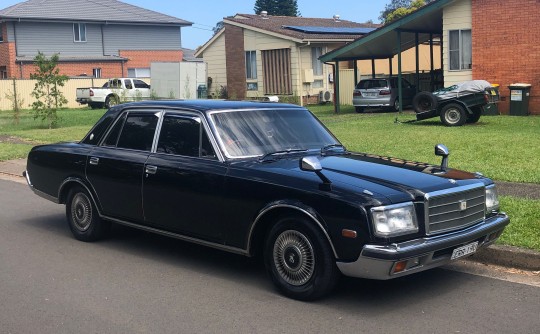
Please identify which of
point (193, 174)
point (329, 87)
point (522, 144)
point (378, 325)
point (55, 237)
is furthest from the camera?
point (329, 87)

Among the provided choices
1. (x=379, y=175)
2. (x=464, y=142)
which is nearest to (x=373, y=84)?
(x=464, y=142)

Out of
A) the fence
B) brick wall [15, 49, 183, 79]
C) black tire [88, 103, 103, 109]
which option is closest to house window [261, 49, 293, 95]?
black tire [88, 103, 103, 109]

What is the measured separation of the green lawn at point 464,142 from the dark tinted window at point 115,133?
4.27 meters

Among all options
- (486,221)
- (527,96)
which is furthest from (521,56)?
(486,221)

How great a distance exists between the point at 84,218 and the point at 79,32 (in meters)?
46.7

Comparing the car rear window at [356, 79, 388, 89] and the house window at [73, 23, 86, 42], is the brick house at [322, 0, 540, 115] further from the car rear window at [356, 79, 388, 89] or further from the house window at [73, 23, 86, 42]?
the house window at [73, 23, 86, 42]

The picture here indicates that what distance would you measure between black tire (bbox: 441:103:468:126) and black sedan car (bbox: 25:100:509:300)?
43.3 feet

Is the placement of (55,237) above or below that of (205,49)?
below

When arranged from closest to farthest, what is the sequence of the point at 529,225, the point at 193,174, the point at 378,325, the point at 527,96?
the point at 378,325, the point at 193,174, the point at 529,225, the point at 527,96

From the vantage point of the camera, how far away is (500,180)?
10.6m

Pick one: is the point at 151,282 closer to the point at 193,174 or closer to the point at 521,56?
the point at 193,174

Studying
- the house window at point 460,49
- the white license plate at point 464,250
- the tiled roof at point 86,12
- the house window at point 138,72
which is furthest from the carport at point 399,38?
the house window at point 138,72

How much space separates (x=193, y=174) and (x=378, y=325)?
7.70ft

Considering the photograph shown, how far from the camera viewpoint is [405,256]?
5.26 metres
